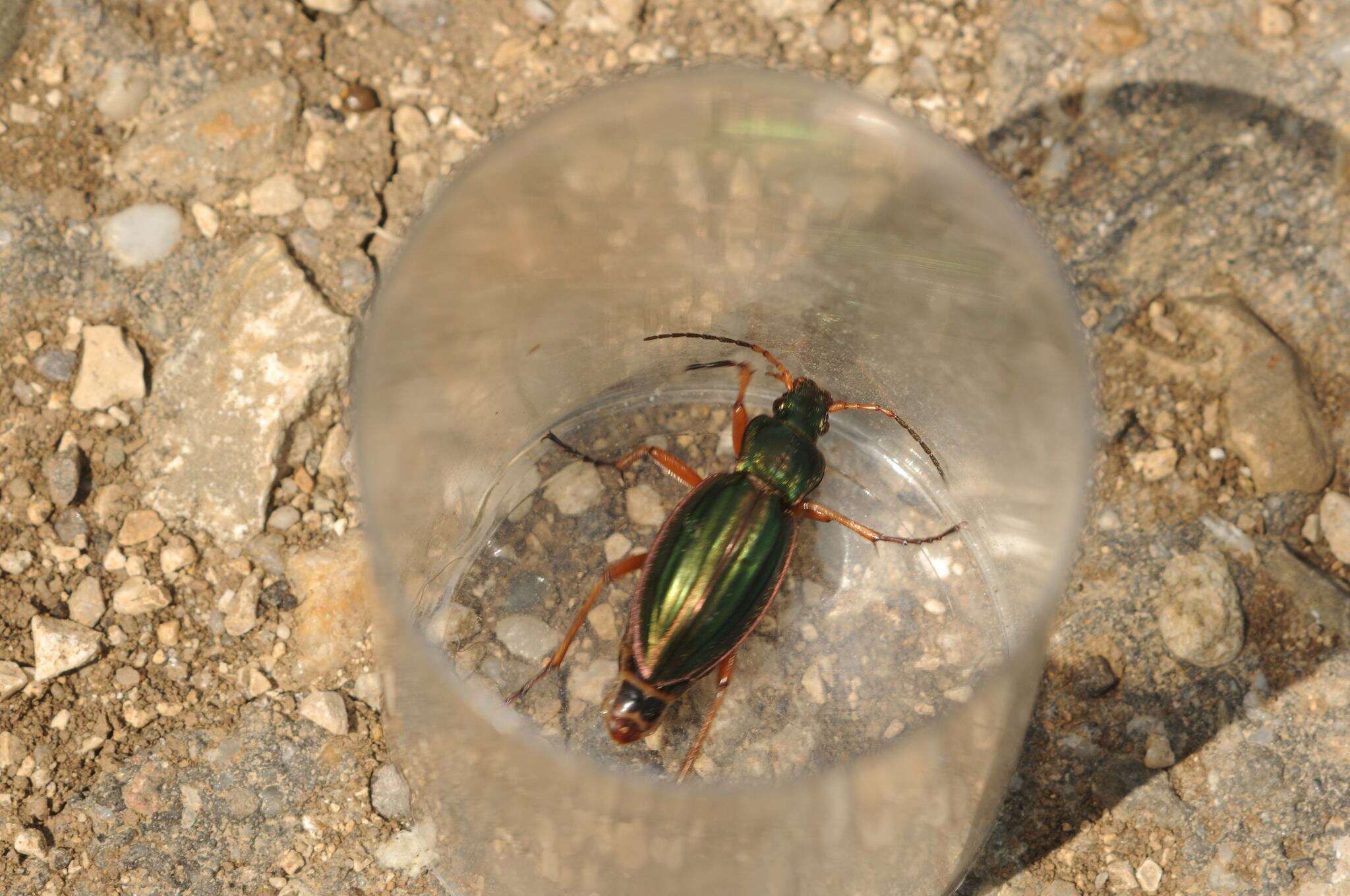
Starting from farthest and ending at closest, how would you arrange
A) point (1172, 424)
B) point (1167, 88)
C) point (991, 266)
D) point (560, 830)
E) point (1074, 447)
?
point (1167, 88), point (1172, 424), point (991, 266), point (1074, 447), point (560, 830)

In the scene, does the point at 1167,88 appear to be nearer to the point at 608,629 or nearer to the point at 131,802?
the point at 608,629

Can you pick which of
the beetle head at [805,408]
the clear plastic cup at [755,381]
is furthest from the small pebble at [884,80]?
the beetle head at [805,408]

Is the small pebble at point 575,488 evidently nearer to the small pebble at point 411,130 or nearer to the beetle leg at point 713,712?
the beetle leg at point 713,712

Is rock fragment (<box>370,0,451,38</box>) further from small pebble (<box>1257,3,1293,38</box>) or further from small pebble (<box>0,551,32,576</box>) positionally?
small pebble (<box>1257,3,1293,38</box>)

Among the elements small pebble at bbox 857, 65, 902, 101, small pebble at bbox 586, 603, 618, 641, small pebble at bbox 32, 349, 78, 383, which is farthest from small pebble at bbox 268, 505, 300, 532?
small pebble at bbox 857, 65, 902, 101

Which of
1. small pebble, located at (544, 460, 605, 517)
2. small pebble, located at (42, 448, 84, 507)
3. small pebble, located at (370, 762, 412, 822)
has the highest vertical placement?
small pebble, located at (544, 460, 605, 517)

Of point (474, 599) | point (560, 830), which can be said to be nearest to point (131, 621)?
point (474, 599)
